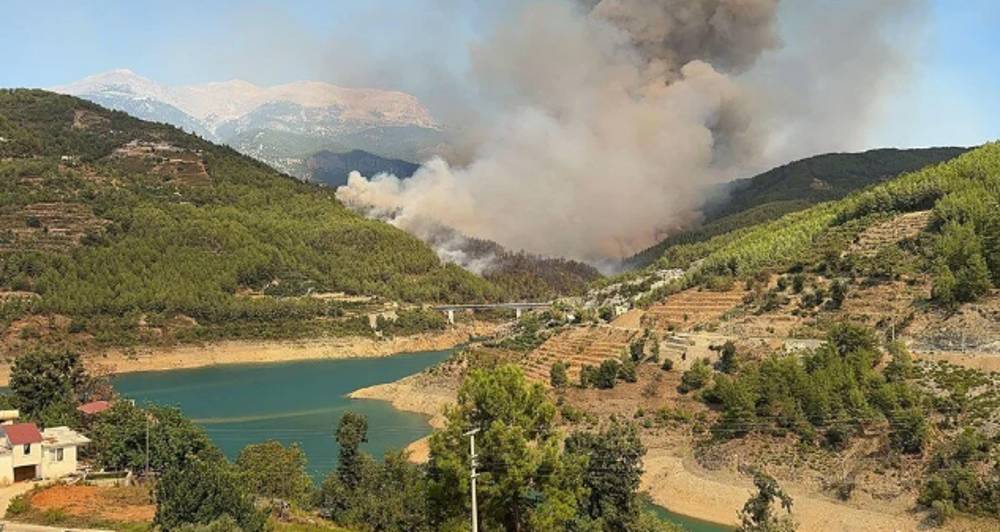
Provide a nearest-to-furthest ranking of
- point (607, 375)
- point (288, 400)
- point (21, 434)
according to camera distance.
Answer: point (21, 434) → point (607, 375) → point (288, 400)

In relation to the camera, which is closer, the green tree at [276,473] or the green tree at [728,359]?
the green tree at [276,473]

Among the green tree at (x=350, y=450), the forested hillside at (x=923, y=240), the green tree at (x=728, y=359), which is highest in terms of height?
the forested hillside at (x=923, y=240)

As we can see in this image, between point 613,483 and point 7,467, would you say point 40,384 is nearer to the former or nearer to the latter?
point 7,467

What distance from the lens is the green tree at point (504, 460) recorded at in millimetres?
15586

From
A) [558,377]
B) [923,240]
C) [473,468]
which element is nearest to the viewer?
[473,468]

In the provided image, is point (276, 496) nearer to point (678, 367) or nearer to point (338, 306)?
point (678, 367)

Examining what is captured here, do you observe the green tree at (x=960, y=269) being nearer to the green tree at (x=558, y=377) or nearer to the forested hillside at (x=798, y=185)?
the green tree at (x=558, y=377)

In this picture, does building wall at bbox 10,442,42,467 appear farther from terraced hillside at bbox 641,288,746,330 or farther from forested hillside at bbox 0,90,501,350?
forested hillside at bbox 0,90,501,350

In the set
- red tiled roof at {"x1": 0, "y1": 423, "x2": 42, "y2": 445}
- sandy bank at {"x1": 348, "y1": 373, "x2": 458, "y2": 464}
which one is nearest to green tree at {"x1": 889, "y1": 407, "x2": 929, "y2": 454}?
sandy bank at {"x1": 348, "y1": 373, "x2": 458, "y2": 464}

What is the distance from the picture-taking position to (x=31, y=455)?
24.6m

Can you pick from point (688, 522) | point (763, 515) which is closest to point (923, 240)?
point (688, 522)

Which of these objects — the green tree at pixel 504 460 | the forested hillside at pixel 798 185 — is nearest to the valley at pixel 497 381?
the green tree at pixel 504 460

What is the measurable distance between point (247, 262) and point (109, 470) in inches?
2824

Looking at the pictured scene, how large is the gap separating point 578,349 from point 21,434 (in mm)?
29265
